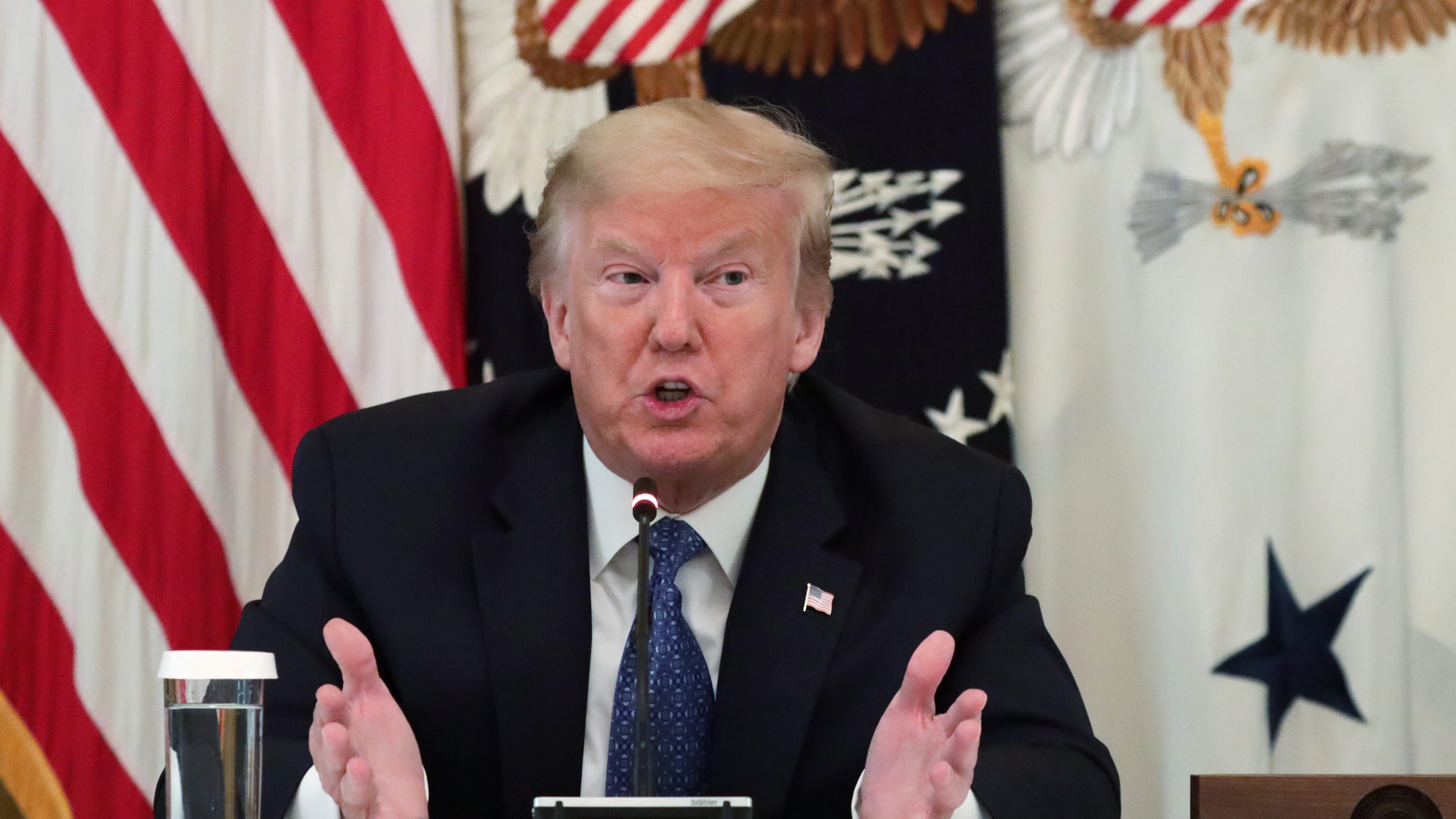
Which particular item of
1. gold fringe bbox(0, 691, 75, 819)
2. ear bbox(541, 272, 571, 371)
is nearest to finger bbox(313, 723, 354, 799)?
ear bbox(541, 272, 571, 371)

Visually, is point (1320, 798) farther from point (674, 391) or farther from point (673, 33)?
point (673, 33)


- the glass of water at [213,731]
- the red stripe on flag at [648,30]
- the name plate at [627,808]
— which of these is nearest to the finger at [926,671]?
the name plate at [627,808]

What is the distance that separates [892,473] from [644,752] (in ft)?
2.92

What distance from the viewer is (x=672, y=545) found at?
2.24m

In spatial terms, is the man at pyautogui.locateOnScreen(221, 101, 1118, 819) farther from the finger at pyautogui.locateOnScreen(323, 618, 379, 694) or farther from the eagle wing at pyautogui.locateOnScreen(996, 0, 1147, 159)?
the eagle wing at pyautogui.locateOnScreen(996, 0, 1147, 159)

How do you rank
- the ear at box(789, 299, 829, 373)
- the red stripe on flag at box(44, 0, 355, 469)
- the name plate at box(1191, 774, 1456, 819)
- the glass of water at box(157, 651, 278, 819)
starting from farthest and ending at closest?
the red stripe on flag at box(44, 0, 355, 469)
the ear at box(789, 299, 829, 373)
the name plate at box(1191, 774, 1456, 819)
the glass of water at box(157, 651, 278, 819)

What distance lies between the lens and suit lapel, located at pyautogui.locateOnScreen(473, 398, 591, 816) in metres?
2.12

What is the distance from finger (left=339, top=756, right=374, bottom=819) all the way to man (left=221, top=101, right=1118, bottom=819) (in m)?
0.38

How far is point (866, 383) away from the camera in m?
3.21

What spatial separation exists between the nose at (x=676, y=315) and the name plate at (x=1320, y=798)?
3.04ft

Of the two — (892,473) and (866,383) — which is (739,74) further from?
(892,473)

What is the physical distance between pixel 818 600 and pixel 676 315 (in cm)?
47

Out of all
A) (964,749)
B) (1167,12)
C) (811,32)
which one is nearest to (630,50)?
(811,32)

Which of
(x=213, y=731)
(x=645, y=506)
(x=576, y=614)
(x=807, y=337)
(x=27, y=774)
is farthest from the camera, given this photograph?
(x=27, y=774)
